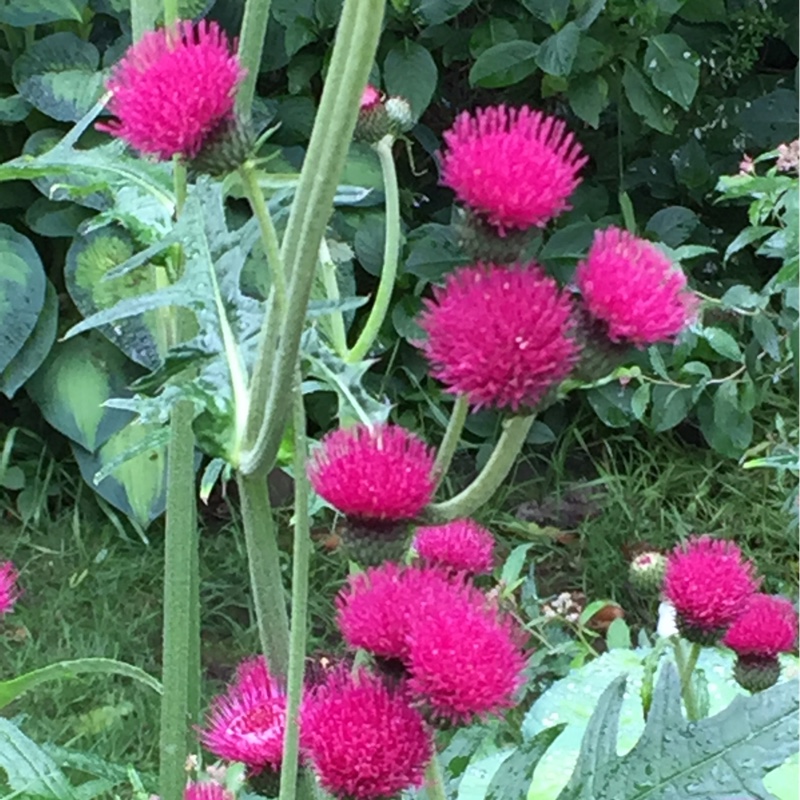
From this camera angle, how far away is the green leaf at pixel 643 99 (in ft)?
6.37

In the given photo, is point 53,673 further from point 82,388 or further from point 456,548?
point 82,388

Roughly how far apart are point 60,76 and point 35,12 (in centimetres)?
12

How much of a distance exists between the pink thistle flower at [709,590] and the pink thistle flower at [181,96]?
1.27 feet

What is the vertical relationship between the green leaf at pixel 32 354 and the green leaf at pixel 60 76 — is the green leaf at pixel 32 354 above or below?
below

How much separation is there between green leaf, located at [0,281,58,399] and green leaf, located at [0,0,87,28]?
17.4 inches

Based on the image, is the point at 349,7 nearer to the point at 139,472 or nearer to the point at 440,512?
the point at 440,512

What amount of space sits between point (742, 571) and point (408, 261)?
129 cm

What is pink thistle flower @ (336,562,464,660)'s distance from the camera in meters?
0.44

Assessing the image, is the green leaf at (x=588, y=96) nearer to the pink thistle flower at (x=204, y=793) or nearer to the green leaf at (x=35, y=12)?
the green leaf at (x=35, y=12)

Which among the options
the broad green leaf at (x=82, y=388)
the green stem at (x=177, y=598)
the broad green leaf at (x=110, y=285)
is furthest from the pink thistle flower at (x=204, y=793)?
the broad green leaf at (x=82, y=388)

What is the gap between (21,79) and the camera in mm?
1987

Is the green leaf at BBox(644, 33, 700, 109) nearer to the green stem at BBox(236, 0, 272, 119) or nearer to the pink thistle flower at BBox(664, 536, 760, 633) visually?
the pink thistle flower at BBox(664, 536, 760, 633)

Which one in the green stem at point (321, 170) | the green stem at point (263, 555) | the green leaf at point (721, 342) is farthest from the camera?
the green leaf at point (721, 342)

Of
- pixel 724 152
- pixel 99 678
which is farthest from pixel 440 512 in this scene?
pixel 724 152
